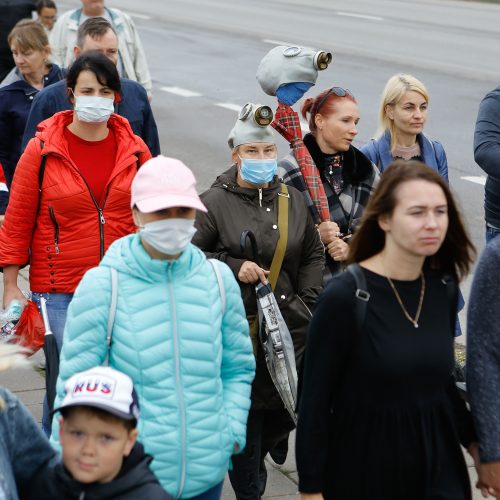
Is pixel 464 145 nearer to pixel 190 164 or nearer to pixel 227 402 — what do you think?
pixel 190 164

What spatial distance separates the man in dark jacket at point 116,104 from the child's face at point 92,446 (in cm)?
379

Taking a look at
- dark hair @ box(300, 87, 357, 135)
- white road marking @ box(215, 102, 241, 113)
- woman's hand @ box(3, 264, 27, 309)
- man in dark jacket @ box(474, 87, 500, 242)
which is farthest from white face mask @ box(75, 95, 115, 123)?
white road marking @ box(215, 102, 241, 113)

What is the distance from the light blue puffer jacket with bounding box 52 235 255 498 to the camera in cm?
420

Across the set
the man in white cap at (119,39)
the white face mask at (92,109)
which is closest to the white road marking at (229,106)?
the man in white cap at (119,39)

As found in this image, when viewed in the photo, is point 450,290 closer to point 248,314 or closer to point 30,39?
point 248,314

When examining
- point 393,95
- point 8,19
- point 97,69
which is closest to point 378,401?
point 97,69

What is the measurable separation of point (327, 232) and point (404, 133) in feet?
4.51

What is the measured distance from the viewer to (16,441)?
11.4 ft

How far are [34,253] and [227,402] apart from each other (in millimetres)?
1963

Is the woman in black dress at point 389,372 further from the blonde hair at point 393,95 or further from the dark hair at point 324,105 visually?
the blonde hair at point 393,95

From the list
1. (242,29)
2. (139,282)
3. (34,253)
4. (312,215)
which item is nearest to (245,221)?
(312,215)

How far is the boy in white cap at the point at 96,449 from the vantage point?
346cm

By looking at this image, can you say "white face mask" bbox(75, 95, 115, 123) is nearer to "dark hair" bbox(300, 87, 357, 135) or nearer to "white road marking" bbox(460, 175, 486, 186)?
"dark hair" bbox(300, 87, 357, 135)

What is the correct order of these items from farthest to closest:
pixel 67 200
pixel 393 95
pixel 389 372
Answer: pixel 393 95
pixel 67 200
pixel 389 372
